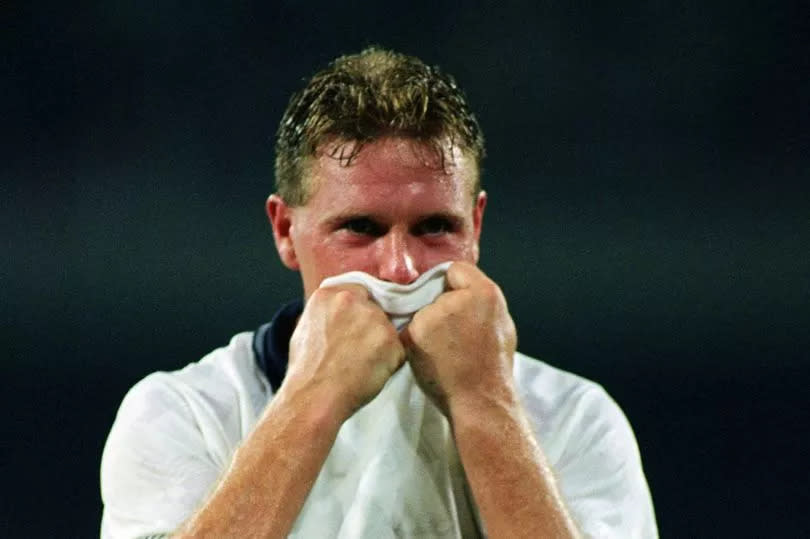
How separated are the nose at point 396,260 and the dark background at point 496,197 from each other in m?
0.78

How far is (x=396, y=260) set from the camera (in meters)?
1.40

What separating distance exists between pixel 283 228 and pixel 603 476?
0.52 m

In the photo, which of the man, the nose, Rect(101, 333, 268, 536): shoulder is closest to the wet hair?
the man

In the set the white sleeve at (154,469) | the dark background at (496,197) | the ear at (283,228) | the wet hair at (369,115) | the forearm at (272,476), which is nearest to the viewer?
the forearm at (272,476)

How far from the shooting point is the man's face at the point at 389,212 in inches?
55.7

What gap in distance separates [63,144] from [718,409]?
1283mm

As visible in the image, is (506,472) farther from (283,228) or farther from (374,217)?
Result: (283,228)

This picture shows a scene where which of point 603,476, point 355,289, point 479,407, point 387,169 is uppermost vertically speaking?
point 387,169

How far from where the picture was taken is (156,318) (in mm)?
2164

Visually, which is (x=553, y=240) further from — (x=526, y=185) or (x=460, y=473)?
(x=460, y=473)

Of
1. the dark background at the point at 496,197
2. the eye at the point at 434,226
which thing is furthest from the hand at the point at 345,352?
the dark background at the point at 496,197

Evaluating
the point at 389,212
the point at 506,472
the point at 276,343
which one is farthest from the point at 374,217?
the point at 506,472

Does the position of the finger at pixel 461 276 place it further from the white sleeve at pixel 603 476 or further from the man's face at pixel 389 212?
the white sleeve at pixel 603 476

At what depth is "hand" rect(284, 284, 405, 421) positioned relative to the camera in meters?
1.32
